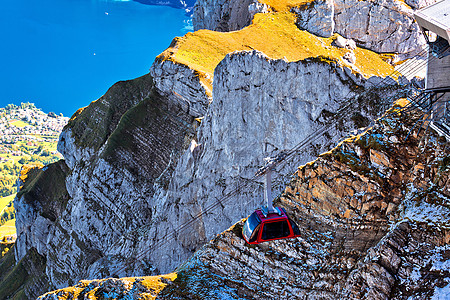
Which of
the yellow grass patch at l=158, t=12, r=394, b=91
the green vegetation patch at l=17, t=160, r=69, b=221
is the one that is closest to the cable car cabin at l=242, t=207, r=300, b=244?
the yellow grass patch at l=158, t=12, r=394, b=91

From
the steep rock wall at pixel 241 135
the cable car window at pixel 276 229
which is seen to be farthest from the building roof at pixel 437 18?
the cable car window at pixel 276 229

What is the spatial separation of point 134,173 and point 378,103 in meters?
44.2

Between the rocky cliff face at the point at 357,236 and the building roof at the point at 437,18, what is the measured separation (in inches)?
203

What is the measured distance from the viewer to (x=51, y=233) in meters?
88.9

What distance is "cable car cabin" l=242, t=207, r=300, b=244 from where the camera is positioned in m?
21.8

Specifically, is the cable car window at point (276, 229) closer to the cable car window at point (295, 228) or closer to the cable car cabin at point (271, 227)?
the cable car cabin at point (271, 227)

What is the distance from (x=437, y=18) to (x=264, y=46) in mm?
33307

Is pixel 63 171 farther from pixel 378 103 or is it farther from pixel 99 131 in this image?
pixel 378 103

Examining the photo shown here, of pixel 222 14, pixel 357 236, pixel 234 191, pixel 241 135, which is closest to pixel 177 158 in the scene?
pixel 234 191

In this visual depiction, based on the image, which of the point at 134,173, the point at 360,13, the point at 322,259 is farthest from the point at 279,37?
the point at 322,259

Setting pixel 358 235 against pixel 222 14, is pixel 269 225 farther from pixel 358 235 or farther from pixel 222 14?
pixel 222 14

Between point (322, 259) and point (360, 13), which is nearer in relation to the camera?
point (322, 259)

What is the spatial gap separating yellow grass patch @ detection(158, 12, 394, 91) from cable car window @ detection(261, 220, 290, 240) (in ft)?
116

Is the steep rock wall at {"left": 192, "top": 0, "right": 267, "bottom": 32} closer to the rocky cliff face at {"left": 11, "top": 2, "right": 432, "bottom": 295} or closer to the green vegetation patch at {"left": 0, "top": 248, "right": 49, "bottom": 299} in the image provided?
the rocky cliff face at {"left": 11, "top": 2, "right": 432, "bottom": 295}
